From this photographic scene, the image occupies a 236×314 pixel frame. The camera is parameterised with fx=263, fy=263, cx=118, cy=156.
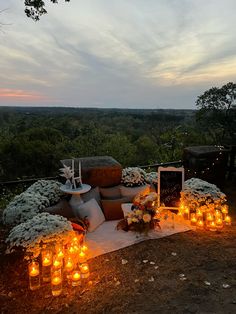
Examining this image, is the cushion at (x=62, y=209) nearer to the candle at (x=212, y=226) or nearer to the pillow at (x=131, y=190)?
the pillow at (x=131, y=190)

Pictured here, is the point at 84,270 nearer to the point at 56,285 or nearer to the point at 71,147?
the point at 56,285

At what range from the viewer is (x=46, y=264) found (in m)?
3.46

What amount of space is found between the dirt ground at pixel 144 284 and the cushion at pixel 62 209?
0.89 m

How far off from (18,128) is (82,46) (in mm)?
14332

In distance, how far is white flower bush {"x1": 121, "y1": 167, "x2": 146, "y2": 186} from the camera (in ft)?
20.7

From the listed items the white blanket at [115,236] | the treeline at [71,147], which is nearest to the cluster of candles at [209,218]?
the white blanket at [115,236]

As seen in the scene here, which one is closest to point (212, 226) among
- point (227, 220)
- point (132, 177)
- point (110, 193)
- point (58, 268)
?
point (227, 220)

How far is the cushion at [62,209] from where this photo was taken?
196 inches

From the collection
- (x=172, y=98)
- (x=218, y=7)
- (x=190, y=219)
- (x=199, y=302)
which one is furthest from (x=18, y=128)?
(x=199, y=302)

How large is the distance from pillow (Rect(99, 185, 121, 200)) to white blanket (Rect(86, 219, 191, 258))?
596mm

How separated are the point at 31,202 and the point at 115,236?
1703mm

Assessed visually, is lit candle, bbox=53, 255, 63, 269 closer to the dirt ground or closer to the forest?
the dirt ground

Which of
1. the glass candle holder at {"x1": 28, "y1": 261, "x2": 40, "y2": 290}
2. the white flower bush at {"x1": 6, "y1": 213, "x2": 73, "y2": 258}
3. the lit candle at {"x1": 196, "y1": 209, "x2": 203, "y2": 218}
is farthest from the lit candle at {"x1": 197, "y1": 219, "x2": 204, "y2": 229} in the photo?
the glass candle holder at {"x1": 28, "y1": 261, "x2": 40, "y2": 290}

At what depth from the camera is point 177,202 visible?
5.74 meters
